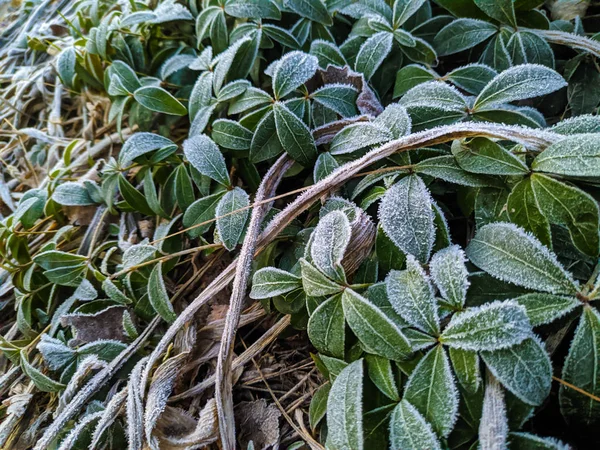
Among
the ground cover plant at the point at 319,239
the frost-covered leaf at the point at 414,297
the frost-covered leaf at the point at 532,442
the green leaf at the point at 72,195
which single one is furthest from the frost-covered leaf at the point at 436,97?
the green leaf at the point at 72,195

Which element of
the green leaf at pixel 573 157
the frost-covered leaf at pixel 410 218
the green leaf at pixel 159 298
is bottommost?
the green leaf at pixel 159 298

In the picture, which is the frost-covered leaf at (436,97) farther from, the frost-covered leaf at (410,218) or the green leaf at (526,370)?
the green leaf at (526,370)

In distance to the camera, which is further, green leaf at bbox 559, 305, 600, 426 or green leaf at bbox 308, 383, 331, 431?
green leaf at bbox 308, 383, 331, 431

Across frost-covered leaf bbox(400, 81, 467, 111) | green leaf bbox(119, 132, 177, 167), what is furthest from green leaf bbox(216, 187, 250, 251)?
frost-covered leaf bbox(400, 81, 467, 111)

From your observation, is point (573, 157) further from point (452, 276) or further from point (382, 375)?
point (382, 375)

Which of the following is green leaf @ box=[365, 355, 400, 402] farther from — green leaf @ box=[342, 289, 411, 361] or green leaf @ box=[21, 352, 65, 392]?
green leaf @ box=[21, 352, 65, 392]

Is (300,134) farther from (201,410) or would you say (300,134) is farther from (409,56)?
(201,410)

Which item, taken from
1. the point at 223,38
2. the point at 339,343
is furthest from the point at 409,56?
the point at 339,343
